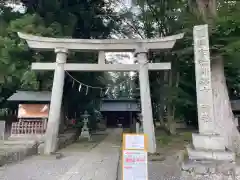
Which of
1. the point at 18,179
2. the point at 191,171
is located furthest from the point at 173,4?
the point at 18,179

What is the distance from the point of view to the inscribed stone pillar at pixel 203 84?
6305mm

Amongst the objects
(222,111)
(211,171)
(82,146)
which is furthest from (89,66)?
(211,171)

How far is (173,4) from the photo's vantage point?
40.5ft

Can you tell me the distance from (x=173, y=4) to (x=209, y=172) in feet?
30.6

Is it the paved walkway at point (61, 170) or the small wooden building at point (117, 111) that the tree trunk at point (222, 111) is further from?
the small wooden building at point (117, 111)

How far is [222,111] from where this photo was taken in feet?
28.3

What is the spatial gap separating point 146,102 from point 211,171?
450cm

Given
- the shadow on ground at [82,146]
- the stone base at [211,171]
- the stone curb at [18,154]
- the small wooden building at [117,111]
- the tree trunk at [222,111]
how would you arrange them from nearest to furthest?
the stone base at [211,171]
the stone curb at [18,154]
the tree trunk at [222,111]
the shadow on ground at [82,146]
the small wooden building at [117,111]

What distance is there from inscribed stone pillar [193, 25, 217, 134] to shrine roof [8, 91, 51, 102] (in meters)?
9.62

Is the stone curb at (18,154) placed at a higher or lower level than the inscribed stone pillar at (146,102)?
lower

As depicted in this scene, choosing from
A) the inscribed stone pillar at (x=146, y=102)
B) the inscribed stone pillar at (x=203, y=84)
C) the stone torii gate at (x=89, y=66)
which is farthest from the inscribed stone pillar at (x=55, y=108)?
the inscribed stone pillar at (x=203, y=84)

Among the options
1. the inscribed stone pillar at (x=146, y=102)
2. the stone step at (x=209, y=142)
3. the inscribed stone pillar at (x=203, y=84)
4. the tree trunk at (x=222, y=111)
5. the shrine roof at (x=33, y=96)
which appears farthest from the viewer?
the shrine roof at (x=33, y=96)

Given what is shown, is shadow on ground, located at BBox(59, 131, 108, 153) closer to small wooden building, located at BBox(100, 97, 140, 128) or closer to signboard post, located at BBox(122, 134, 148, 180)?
signboard post, located at BBox(122, 134, 148, 180)

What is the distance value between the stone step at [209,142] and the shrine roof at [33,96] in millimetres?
9815
